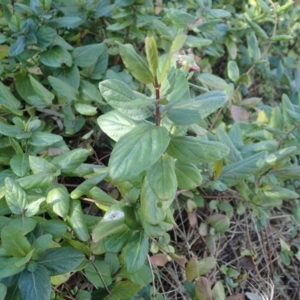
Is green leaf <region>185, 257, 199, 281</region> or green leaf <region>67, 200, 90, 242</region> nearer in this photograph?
green leaf <region>67, 200, 90, 242</region>

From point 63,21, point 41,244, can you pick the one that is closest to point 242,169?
point 41,244

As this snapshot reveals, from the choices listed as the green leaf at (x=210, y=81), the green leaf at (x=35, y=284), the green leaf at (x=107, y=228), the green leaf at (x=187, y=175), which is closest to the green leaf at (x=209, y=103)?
the green leaf at (x=187, y=175)

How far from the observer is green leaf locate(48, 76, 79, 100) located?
929mm

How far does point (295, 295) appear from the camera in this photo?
1.16 metres

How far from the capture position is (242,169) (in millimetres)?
856

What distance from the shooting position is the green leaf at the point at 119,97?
1.80ft

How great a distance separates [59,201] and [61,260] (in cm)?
9

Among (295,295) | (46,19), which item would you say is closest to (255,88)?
(295,295)

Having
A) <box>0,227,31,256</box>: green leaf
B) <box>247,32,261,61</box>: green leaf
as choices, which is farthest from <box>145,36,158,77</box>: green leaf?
<box>247,32,261,61</box>: green leaf

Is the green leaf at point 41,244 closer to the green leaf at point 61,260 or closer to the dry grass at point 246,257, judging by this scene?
the green leaf at point 61,260

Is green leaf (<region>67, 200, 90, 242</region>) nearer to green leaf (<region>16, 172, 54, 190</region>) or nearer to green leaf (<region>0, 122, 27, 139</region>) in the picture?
green leaf (<region>16, 172, 54, 190</region>)

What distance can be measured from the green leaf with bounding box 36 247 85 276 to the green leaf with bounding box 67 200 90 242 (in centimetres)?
3

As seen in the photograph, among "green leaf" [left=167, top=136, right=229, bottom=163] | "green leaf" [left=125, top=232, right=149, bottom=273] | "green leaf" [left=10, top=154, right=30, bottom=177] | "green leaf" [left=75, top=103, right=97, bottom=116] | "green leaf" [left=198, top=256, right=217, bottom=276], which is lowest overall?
"green leaf" [left=198, top=256, right=217, bottom=276]

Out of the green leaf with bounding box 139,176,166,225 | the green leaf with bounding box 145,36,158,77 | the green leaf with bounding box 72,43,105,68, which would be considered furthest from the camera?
the green leaf with bounding box 72,43,105,68
